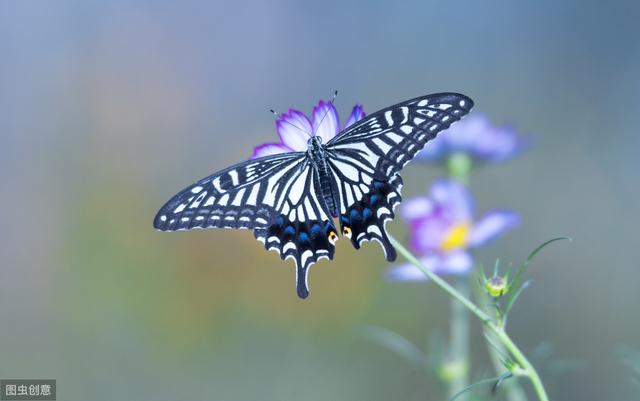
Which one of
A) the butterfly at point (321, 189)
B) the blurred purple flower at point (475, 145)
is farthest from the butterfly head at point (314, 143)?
the blurred purple flower at point (475, 145)

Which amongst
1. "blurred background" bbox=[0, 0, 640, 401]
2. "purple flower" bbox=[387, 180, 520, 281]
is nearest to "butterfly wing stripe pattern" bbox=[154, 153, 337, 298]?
"purple flower" bbox=[387, 180, 520, 281]

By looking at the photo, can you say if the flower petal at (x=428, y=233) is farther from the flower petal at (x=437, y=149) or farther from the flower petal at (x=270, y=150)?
the flower petal at (x=270, y=150)

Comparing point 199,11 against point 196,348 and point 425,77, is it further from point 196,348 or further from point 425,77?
point 196,348

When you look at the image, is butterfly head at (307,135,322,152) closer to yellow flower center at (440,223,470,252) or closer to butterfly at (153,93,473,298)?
butterfly at (153,93,473,298)

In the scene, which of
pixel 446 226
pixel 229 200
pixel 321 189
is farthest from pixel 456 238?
pixel 229 200

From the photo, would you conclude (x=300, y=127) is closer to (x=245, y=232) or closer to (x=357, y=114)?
(x=357, y=114)

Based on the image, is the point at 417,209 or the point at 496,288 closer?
the point at 496,288

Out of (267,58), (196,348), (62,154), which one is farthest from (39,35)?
(196,348)
